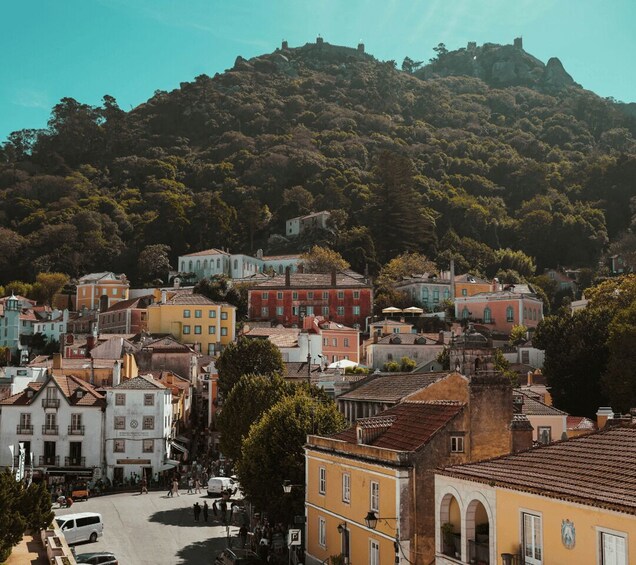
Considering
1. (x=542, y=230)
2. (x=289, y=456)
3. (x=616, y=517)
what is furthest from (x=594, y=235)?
(x=616, y=517)

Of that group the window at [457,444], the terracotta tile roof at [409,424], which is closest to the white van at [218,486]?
the terracotta tile roof at [409,424]

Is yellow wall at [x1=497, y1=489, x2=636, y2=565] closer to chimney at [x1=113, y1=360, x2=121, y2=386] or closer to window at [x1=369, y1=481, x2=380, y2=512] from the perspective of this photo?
window at [x1=369, y1=481, x2=380, y2=512]

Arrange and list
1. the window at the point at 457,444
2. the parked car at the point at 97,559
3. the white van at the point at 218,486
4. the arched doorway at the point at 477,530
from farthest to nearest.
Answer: the white van at the point at 218,486 → the parked car at the point at 97,559 → the window at the point at 457,444 → the arched doorway at the point at 477,530

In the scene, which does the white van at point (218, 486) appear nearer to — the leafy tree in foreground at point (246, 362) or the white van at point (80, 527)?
the white van at point (80, 527)

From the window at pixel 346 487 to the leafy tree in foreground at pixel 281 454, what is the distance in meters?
5.79

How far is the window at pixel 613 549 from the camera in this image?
15836 mm

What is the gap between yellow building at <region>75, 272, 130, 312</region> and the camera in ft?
387

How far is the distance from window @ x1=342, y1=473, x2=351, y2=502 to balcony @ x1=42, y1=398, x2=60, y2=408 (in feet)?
101

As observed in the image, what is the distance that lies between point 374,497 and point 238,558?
643 centimetres

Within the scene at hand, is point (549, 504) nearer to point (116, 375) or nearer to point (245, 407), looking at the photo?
point (245, 407)

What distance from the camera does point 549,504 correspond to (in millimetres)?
17812

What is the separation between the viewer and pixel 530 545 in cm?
1870

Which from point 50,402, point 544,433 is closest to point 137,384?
point 50,402

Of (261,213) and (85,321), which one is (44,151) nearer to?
(261,213)
